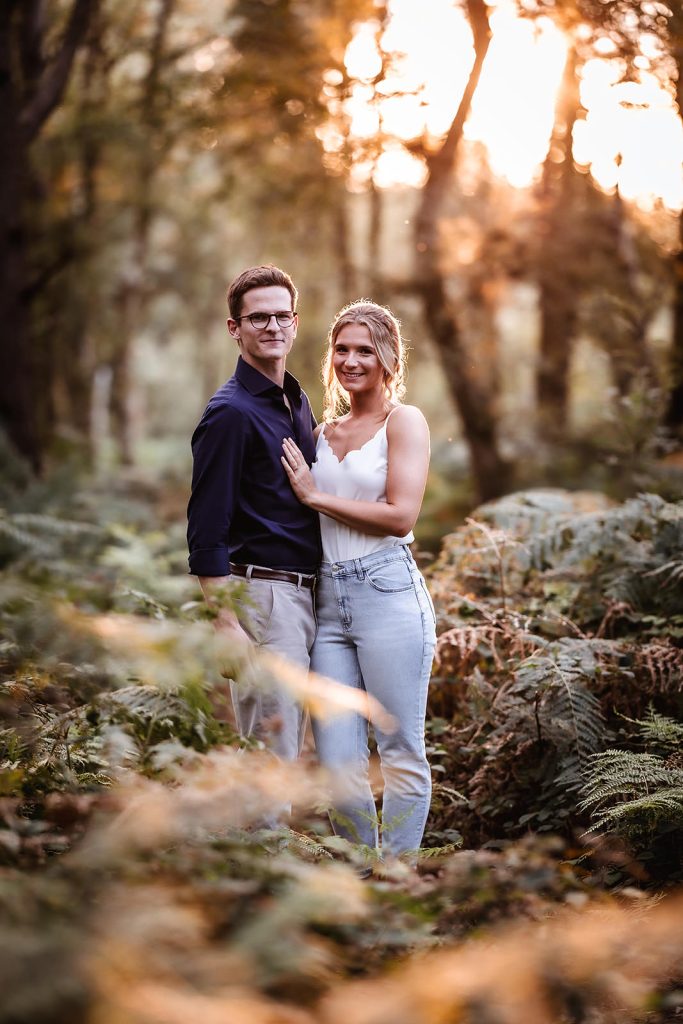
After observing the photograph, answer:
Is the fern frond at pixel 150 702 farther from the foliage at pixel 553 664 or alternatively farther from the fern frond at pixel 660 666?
the fern frond at pixel 660 666

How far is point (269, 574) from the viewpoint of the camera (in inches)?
162

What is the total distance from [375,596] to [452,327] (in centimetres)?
939

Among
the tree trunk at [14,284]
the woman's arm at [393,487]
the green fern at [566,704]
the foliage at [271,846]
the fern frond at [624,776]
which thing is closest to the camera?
the foliage at [271,846]

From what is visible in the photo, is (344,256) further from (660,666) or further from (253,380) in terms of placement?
(660,666)

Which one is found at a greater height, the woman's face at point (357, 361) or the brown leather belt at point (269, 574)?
the woman's face at point (357, 361)

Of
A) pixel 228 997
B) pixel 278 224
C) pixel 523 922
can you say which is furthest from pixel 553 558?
pixel 278 224

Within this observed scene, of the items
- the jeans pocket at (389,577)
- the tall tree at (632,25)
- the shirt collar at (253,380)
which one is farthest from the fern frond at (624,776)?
the tall tree at (632,25)

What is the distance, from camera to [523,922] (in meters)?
2.45

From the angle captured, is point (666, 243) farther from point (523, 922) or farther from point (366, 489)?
point (523, 922)

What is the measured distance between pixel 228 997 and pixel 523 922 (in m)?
0.99

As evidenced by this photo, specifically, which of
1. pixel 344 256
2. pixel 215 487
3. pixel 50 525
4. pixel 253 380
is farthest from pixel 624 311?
pixel 344 256

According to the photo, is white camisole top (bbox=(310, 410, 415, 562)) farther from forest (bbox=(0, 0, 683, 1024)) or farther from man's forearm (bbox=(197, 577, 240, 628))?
forest (bbox=(0, 0, 683, 1024))

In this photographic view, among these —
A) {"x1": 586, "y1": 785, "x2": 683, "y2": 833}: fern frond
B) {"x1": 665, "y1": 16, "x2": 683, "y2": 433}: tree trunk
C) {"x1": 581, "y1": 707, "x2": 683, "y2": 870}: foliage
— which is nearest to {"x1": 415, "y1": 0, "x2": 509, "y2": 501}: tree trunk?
{"x1": 665, "y1": 16, "x2": 683, "y2": 433}: tree trunk

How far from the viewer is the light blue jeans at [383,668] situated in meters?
4.12
